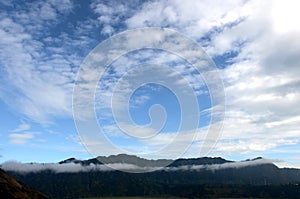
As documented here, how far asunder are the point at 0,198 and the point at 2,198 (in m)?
1.19

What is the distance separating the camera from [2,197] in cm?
19975

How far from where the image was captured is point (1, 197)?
199625 mm

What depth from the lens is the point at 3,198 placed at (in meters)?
198

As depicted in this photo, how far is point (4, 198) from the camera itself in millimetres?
198875

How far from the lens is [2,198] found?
19800cm

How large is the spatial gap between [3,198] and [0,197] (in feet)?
7.20

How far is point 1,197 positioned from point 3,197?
1073 mm

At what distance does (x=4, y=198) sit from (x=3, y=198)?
0.63m

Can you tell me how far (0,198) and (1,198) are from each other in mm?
818

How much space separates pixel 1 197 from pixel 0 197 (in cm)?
63

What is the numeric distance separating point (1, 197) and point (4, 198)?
220 centimetres

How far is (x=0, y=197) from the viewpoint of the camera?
199m

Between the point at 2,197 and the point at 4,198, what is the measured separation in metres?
1.78
